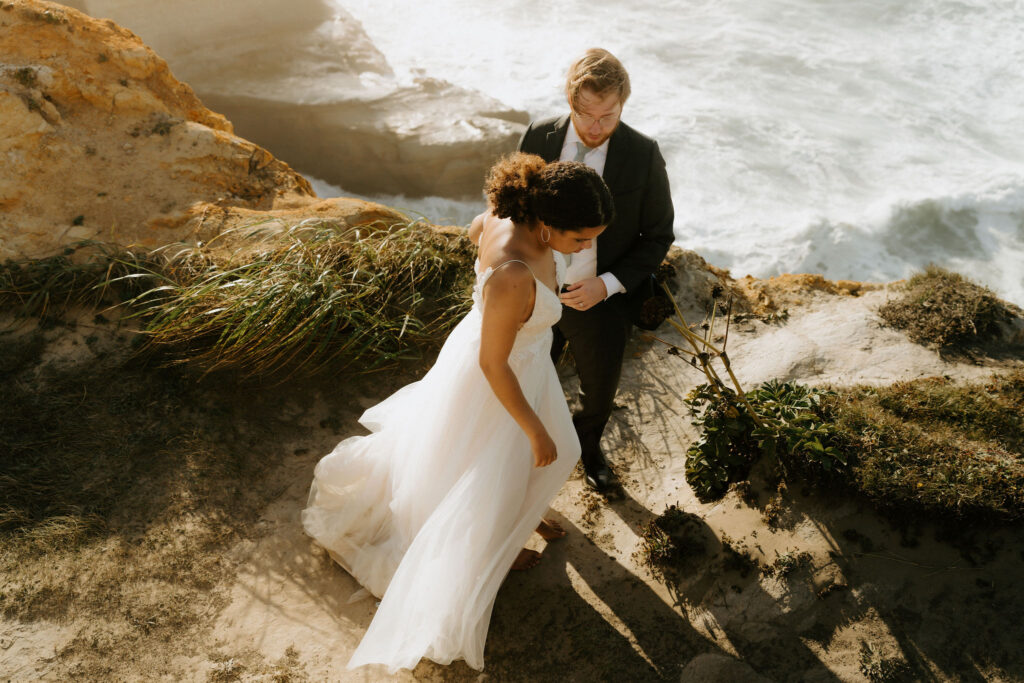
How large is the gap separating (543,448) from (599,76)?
5.14ft

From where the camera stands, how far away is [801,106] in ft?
38.9

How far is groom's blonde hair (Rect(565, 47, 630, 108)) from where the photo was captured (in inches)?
114

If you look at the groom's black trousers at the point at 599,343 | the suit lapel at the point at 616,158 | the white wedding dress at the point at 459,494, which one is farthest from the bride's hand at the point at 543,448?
the suit lapel at the point at 616,158

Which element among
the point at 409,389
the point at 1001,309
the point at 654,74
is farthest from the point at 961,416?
the point at 654,74

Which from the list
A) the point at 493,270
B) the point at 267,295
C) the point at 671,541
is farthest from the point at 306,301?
the point at 671,541

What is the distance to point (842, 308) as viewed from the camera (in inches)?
193

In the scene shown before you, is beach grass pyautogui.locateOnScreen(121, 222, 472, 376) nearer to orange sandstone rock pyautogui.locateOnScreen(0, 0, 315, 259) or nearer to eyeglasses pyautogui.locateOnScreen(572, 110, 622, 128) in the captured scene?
orange sandstone rock pyautogui.locateOnScreen(0, 0, 315, 259)

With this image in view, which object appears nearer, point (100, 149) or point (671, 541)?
point (671, 541)

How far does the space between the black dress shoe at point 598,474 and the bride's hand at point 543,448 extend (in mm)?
1294

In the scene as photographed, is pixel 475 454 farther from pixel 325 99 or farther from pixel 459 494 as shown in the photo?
pixel 325 99

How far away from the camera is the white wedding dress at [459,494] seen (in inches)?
105

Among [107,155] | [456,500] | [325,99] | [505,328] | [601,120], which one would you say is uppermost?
[601,120]

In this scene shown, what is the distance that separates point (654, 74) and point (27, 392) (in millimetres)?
11969

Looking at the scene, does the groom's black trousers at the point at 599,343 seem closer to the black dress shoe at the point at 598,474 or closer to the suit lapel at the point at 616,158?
the black dress shoe at the point at 598,474
